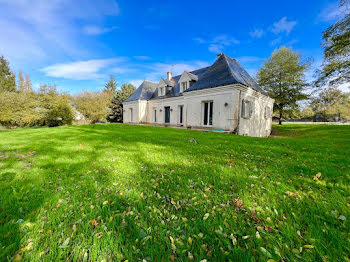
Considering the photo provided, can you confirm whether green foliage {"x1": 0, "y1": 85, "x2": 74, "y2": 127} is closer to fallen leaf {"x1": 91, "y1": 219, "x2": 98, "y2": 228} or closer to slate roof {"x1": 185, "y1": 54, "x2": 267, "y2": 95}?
slate roof {"x1": 185, "y1": 54, "x2": 267, "y2": 95}

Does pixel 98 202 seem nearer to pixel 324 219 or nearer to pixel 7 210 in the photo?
pixel 7 210

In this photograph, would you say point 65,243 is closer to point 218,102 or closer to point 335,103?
point 218,102

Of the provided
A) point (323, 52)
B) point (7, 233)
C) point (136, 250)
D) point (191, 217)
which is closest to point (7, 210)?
point (7, 233)

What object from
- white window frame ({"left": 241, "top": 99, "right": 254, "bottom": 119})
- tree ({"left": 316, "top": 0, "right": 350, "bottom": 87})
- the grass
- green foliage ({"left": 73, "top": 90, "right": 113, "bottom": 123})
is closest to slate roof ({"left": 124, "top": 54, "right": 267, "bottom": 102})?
white window frame ({"left": 241, "top": 99, "right": 254, "bottom": 119})

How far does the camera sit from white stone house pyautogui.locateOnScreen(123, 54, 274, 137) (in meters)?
11.3

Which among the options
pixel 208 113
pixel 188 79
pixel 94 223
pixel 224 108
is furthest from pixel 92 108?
pixel 94 223

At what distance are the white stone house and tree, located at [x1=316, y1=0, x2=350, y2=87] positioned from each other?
4929 mm

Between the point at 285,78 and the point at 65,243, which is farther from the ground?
the point at 285,78

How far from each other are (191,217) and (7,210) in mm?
2148

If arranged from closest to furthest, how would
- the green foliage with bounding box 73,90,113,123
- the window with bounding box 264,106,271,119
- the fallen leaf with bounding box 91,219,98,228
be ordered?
the fallen leaf with bounding box 91,219,98,228, the window with bounding box 264,106,271,119, the green foliage with bounding box 73,90,113,123

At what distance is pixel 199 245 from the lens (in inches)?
51.3

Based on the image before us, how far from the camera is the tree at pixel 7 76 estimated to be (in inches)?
1603

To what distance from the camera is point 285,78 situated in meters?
22.4

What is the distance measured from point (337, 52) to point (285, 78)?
12.0m
